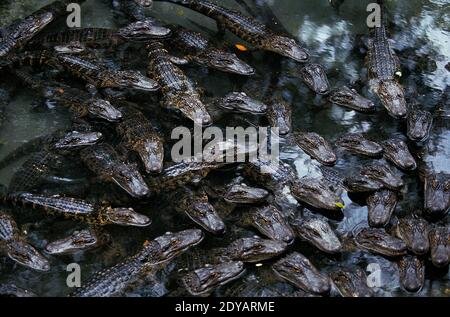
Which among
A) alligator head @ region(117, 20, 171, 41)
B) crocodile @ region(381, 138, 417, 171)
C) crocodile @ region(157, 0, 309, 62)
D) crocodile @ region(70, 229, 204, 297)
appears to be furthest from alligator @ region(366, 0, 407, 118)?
crocodile @ region(70, 229, 204, 297)

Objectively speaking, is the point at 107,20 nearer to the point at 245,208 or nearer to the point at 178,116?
the point at 178,116

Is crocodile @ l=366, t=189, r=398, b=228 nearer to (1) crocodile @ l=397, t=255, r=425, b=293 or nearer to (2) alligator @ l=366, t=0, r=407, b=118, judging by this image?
(1) crocodile @ l=397, t=255, r=425, b=293

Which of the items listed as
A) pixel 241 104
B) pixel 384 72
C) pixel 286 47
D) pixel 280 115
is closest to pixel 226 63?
pixel 241 104

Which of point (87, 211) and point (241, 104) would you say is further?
point (241, 104)

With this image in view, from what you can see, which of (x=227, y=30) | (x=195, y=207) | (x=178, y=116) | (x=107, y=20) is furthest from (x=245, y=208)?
(x=107, y=20)

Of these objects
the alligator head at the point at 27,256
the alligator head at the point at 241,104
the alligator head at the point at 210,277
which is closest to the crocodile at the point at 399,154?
the alligator head at the point at 241,104

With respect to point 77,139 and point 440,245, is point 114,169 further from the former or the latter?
point 440,245
